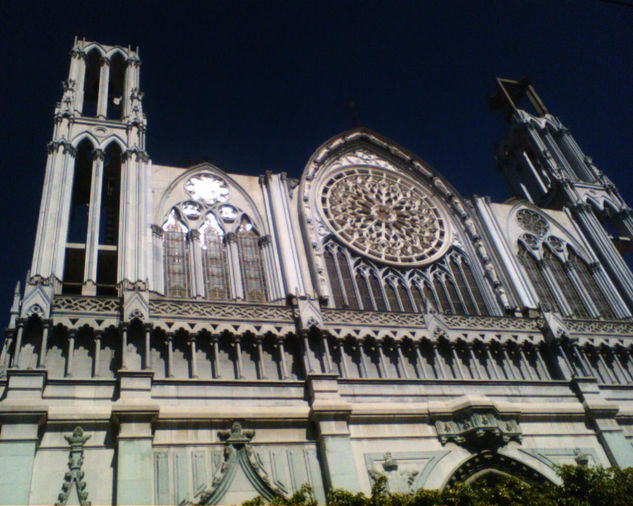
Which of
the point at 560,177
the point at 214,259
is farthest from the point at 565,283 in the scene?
the point at 214,259

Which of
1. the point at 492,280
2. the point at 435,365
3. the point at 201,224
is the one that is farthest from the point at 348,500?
the point at 492,280

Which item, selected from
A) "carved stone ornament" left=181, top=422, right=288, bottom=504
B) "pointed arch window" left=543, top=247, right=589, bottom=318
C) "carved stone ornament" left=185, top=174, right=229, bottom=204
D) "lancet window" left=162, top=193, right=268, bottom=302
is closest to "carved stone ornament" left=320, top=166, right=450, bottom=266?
"lancet window" left=162, top=193, right=268, bottom=302

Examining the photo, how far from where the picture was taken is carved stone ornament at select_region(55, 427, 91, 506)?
1511 cm

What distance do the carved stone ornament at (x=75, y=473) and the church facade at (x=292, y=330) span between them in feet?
0.16

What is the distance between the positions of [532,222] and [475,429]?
1441cm

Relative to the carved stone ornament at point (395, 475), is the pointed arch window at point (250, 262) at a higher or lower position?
higher

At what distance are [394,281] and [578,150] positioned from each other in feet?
58.4

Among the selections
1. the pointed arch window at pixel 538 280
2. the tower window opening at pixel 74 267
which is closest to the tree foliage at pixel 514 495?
the tower window opening at pixel 74 267

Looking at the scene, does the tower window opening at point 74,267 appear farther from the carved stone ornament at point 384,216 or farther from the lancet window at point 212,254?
the carved stone ornament at point 384,216

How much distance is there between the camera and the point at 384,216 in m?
28.0

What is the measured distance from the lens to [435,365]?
2183cm

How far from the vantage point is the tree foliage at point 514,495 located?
14.4 metres

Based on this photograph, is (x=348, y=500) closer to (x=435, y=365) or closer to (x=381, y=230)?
(x=435, y=365)

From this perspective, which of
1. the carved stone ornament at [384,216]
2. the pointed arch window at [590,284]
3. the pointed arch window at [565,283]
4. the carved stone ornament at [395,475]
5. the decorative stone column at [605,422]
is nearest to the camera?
the carved stone ornament at [395,475]
